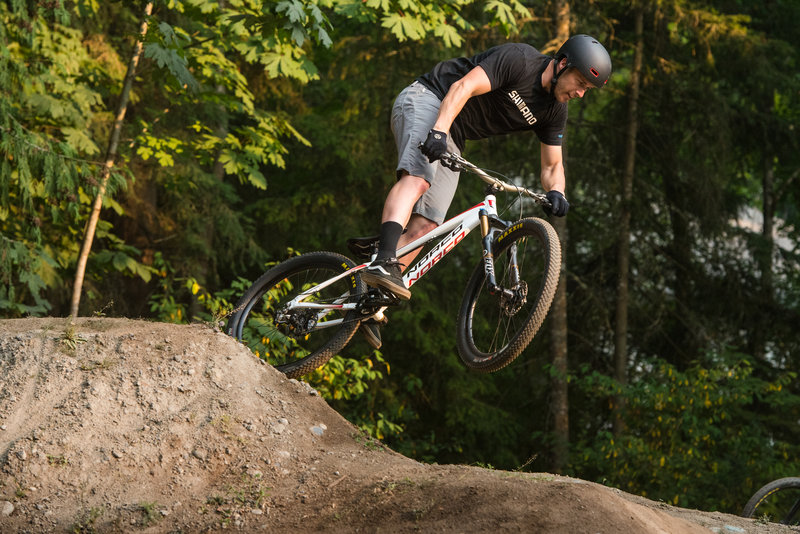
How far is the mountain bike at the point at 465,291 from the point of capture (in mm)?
4734

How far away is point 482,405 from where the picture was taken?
536 inches

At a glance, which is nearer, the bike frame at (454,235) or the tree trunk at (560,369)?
the bike frame at (454,235)

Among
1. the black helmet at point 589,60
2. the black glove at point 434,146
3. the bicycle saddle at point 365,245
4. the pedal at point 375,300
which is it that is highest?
the black helmet at point 589,60

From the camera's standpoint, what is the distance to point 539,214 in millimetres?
13172

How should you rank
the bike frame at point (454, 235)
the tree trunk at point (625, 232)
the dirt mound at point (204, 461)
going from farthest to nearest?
1. the tree trunk at point (625, 232)
2. the bike frame at point (454, 235)
3. the dirt mound at point (204, 461)

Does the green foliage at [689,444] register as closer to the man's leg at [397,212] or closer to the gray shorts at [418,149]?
the gray shorts at [418,149]

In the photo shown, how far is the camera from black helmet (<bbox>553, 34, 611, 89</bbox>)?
4.73m

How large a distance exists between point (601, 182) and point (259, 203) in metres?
5.37

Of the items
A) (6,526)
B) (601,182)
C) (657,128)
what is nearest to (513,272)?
(6,526)

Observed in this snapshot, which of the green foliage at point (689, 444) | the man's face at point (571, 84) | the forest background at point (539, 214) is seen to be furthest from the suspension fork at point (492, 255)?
the green foliage at point (689, 444)

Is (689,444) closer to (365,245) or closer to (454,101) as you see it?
(365,245)

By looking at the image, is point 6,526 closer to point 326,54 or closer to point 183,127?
point 183,127

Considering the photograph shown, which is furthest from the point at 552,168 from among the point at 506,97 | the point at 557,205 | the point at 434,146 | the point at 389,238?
the point at 389,238

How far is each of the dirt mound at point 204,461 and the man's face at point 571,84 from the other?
2138 mm
